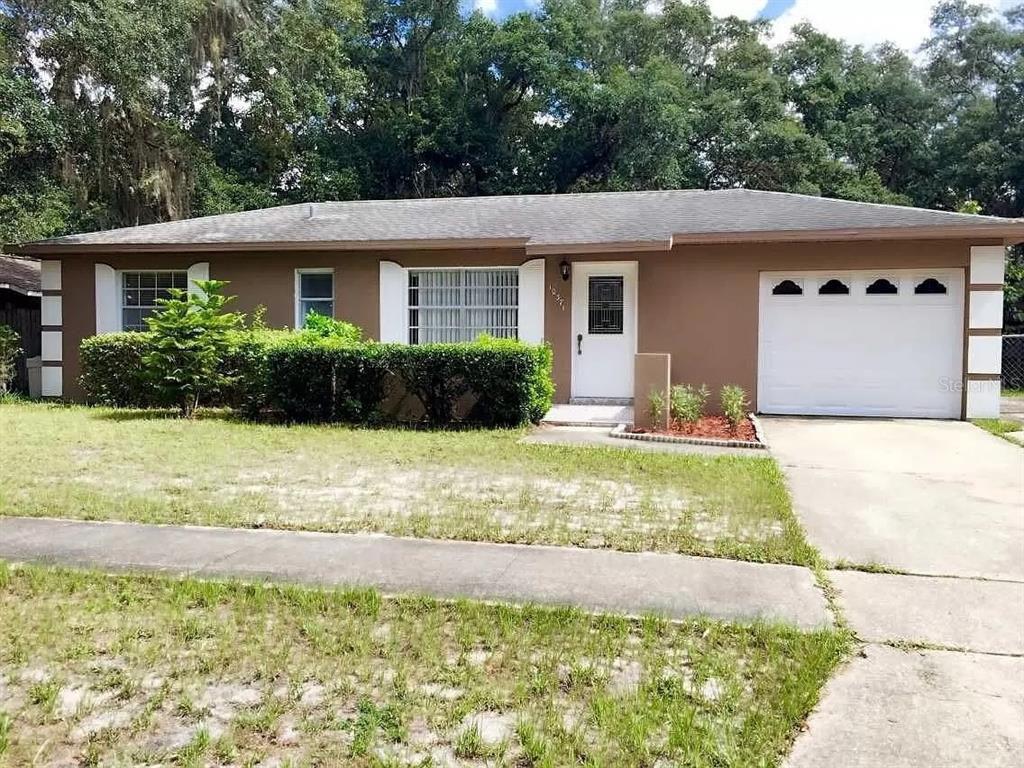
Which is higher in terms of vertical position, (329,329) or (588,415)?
(329,329)

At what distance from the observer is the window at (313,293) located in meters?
13.3

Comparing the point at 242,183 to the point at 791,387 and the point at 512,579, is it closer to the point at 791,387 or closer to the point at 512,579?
the point at 791,387

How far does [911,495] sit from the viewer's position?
6.41 metres

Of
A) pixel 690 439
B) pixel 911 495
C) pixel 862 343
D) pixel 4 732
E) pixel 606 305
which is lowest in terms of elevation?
pixel 4 732

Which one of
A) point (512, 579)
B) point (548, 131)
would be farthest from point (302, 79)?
point (512, 579)

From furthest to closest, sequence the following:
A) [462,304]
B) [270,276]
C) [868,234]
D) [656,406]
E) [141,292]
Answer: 1. [141,292]
2. [270,276]
3. [462,304]
4. [868,234]
5. [656,406]

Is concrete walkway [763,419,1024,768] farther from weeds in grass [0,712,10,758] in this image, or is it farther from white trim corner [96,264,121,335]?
white trim corner [96,264,121,335]

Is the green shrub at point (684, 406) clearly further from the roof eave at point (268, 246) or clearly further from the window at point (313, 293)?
the window at point (313, 293)

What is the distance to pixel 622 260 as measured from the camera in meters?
12.1

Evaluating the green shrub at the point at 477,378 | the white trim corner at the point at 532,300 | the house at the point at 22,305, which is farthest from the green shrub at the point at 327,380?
the house at the point at 22,305

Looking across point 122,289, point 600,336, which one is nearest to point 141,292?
point 122,289

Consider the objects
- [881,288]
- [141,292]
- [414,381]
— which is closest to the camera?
[414,381]

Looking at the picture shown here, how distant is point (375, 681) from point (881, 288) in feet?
35.8

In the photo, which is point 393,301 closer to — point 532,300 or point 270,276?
point 270,276
